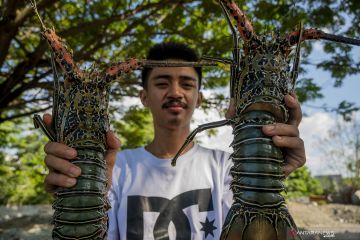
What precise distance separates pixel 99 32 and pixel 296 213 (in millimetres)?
7575

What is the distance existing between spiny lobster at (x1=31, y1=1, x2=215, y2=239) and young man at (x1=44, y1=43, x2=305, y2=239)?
90 centimetres

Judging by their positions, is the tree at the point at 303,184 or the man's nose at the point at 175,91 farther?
the tree at the point at 303,184

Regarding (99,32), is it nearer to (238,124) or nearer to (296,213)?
(238,124)

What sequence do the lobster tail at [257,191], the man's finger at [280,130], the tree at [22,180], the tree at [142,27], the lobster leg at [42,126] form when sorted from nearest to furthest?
the lobster tail at [257,191] < the man's finger at [280,130] < the lobster leg at [42,126] < the tree at [142,27] < the tree at [22,180]

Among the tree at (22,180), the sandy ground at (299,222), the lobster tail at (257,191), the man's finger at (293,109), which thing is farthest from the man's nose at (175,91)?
the tree at (22,180)

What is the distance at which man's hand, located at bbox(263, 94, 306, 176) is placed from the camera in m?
1.63

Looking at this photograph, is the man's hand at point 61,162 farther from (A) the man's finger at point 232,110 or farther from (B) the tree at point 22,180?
(B) the tree at point 22,180

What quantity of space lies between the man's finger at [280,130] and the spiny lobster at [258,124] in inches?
1.0

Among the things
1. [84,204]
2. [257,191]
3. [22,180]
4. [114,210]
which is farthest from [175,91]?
[22,180]

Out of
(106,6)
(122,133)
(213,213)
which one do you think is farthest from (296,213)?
(213,213)

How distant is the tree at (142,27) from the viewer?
5.23 m

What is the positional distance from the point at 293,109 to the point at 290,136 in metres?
0.16

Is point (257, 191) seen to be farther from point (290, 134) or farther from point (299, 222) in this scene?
point (299, 222)

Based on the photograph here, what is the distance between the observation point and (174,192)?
296 cm
